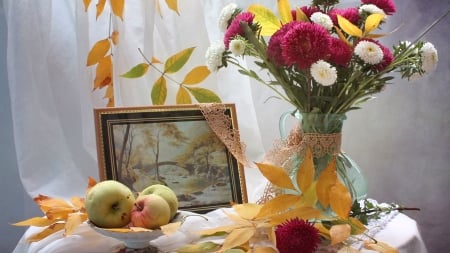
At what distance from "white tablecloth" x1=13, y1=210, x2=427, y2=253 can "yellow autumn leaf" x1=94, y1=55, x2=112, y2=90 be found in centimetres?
34

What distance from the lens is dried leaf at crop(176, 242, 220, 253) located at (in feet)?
2.30

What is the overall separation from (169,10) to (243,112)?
0.28 meters

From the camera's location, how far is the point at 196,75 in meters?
1.06

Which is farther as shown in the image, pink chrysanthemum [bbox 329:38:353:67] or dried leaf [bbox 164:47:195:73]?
dried leaf [bbox 164:47:195:73]

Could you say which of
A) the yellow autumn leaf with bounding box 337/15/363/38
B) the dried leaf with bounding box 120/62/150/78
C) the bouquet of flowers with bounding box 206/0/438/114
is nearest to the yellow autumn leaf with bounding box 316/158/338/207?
the bouquet of flowers with bounding box 206/0/438/114

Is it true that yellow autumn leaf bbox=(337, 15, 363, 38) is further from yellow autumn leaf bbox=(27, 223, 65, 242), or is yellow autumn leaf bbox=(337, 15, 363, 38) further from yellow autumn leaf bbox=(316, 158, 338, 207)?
yellow autumn leaf bbox=(27, 223, 65, 242)

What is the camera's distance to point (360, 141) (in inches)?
47.5

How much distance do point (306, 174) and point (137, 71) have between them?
18.0 inches

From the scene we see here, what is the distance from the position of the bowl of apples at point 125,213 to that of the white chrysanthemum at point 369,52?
38 cm

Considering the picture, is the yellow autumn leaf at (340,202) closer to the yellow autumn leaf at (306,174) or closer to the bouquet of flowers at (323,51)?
the yellow autumn leaf at (306,174)

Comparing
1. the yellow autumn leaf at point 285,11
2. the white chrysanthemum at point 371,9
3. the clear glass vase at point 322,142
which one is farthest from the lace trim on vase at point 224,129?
the white chrysanthemum at point 371,9

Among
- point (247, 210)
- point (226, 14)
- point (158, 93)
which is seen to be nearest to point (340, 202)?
point (247, 210)

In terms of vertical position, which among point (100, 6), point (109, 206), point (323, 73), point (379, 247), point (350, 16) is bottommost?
point (379, 247)

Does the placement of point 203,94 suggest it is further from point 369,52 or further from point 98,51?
point 369,52
